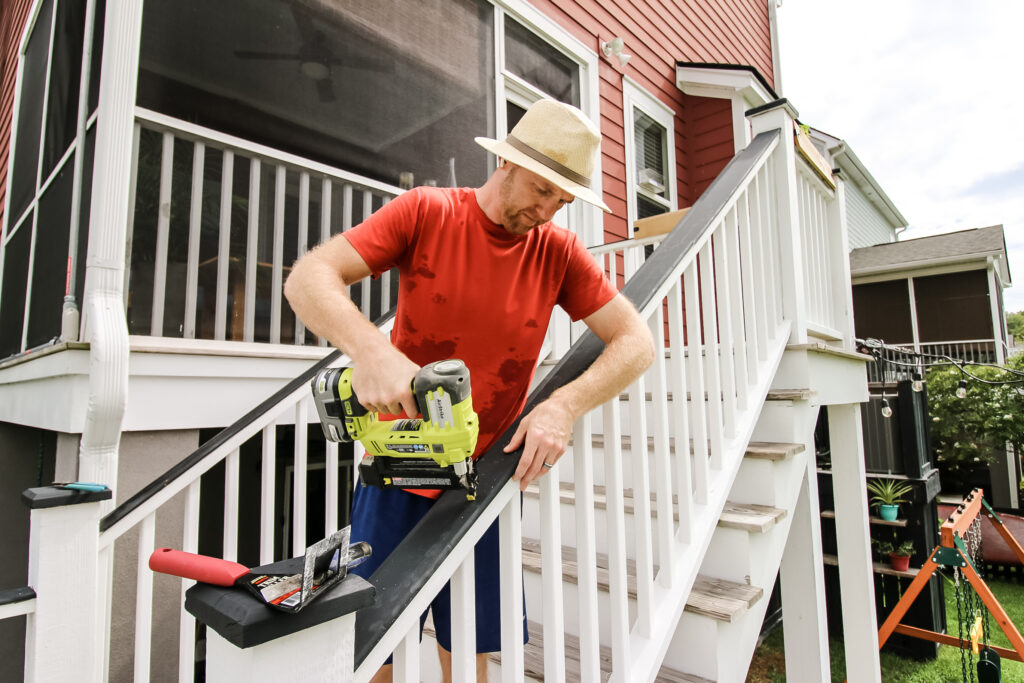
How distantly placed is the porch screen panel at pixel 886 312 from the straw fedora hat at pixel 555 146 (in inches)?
601

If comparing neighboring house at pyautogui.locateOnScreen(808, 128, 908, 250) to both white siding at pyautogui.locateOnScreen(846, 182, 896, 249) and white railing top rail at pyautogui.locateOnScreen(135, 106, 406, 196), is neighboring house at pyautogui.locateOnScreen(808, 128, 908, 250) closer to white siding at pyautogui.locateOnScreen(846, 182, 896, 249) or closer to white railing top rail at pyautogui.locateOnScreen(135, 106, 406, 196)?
white siding at pyautogui.locateOnScreen(846, 182, 896, 249)

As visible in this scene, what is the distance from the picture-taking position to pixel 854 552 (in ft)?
10.4

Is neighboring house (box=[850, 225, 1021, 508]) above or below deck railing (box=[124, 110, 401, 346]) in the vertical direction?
above

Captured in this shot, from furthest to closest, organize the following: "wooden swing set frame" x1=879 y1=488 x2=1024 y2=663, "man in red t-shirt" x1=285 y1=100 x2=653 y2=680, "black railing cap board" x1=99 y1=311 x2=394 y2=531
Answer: "wooden swing set frame" x1=879 y1=488 x2=1024 y2=663, "black railing cap board" x1=99 y1=311 x2=394 y2=531, "man in red t-shirt" x1=285 y1=100 x2=653 y2=680

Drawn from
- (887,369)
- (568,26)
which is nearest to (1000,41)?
(887,369)

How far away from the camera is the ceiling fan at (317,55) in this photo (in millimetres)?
2988

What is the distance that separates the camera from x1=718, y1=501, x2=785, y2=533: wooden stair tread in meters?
1.87

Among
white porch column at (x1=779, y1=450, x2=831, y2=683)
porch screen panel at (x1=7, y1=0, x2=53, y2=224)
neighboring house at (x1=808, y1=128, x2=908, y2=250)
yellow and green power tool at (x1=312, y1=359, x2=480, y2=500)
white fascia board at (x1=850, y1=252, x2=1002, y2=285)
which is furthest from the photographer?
white fascia board at (x1=850, y1=252, x2=1002, y2=285)

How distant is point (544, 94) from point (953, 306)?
1405cm

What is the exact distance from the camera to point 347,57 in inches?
126

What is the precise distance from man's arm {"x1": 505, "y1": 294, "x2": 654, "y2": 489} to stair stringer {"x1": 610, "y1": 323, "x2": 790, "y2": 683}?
2.11ft

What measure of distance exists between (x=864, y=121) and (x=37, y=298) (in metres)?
40.4

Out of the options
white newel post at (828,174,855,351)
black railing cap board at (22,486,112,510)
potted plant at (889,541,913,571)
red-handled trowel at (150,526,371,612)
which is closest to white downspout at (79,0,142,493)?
black railing cap board at (22,486,112,510)

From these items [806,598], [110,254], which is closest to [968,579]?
[806,598]
